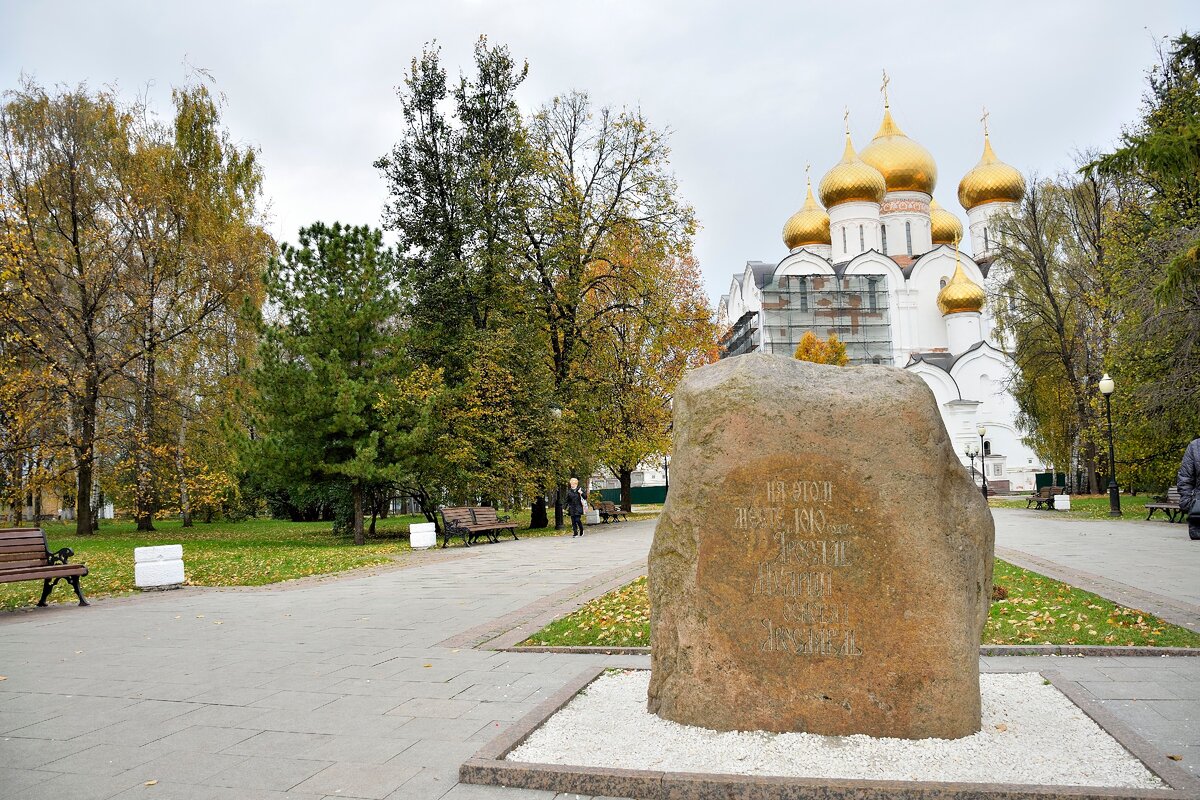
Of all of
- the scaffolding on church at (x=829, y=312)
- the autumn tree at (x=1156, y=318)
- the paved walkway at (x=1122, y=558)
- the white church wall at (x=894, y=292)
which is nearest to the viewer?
the paved walkway at (x=1122, y=558)

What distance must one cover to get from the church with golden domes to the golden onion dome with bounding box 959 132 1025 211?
71 mm

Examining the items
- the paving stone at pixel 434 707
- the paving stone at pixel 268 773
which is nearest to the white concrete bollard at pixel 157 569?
the paving stone at pixel 434 707

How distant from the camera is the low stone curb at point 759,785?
346cm

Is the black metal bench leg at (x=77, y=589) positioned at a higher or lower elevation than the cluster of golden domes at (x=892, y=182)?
lower

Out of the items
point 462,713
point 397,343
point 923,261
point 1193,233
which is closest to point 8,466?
point 397,343

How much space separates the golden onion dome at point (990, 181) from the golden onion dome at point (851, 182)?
6.10 m

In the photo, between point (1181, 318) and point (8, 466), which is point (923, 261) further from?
point (8, 466)

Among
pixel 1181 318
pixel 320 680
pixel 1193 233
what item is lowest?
pixel 320 680

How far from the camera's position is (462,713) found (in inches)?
203

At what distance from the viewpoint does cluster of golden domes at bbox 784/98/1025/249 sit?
5656 cm

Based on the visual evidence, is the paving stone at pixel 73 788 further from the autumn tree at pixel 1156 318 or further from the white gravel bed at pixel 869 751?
the autumn tree at pixel 1156 318

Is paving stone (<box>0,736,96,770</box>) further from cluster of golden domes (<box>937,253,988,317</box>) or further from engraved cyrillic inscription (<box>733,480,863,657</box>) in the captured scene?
cluster of golden domes (<box>937,253,988,317</box>)

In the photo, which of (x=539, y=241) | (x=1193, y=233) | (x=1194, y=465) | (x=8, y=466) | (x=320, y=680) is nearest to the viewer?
(x=320, y=680)

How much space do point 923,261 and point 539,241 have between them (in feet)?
137
